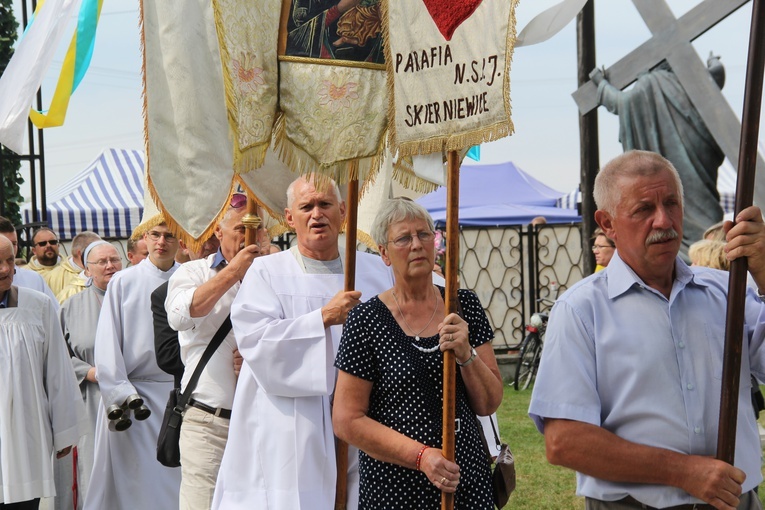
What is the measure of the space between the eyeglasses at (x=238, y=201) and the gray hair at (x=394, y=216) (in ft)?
5.55

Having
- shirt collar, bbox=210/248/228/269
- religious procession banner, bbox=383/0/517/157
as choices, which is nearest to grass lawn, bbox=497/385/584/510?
shirt collar, bbox=210/248/228/269

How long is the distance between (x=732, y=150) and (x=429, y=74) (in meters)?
6.05

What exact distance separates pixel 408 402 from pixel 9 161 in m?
9.17

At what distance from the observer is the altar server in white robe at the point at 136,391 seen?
301 inches

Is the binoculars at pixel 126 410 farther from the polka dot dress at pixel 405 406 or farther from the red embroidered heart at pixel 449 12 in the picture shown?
the red embroidered heart at pixel 449 12

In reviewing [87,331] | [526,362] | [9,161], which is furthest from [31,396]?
[526,362]

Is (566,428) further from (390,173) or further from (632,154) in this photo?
(390,173)

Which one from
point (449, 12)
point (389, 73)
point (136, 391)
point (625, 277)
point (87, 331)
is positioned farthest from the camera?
point (87, 331)

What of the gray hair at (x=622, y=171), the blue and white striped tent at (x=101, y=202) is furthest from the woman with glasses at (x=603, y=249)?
the blue and white striped tent at (x=101, y=202)

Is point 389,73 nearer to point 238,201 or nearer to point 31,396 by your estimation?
point 238,201

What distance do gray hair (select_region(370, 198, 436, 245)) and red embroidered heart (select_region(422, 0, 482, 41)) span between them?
2.24 feet

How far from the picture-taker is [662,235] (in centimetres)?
350

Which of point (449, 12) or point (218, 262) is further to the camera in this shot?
point (218, 262)

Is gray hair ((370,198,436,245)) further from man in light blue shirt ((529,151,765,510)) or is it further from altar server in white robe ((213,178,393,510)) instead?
man in light blue shirt ((529,151,765,510))
